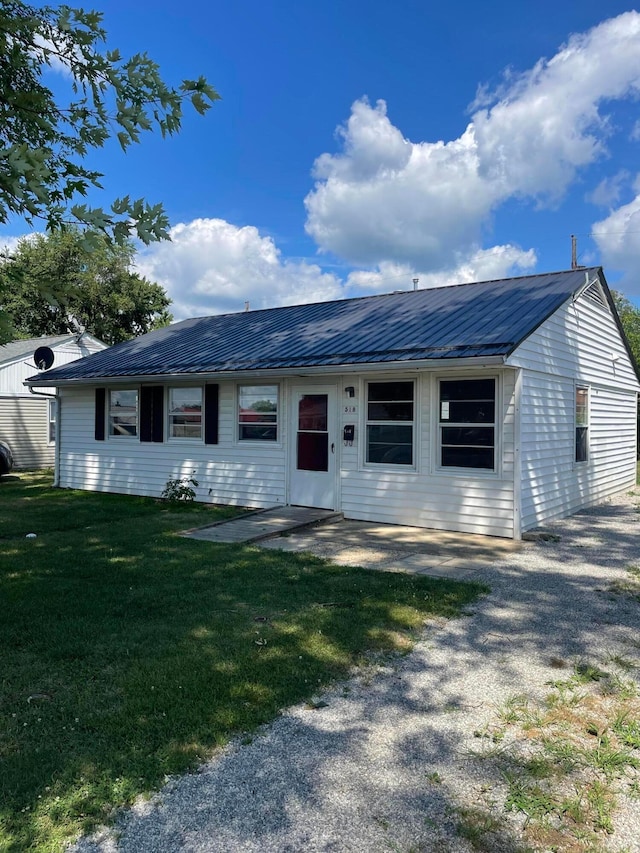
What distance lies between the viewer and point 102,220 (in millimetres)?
2158

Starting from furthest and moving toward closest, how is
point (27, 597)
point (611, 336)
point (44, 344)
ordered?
point (44, 344)
point (611, 336)
point (27, 597)

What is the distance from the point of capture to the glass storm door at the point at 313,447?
962 centimetres

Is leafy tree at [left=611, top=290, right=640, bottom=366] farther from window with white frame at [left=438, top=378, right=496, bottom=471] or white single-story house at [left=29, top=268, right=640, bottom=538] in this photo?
window with white frame at [left=438, top=378, right=496, bottom=471]

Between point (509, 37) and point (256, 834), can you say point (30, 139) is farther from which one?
point (509, 37)

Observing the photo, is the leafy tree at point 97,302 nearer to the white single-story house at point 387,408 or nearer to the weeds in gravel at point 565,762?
the white single-story house at point 387,408

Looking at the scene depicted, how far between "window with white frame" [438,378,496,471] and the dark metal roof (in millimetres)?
727

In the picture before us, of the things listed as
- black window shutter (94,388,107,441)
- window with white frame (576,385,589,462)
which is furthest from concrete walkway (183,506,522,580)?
black window shutter (94,388,107,441)

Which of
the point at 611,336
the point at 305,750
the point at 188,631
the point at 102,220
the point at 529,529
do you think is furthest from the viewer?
the point at 611,336

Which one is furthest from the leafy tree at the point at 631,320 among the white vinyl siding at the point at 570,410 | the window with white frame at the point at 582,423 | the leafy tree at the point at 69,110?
the leafy tree at the point at 69,110

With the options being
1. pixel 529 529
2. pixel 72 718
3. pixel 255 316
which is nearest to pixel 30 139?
pixel 72 718

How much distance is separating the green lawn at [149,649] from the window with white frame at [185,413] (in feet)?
13.3

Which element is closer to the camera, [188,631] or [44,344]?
[188,631]

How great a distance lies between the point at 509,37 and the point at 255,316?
775cm

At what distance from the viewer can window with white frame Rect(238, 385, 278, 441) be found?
10352 millimetres
